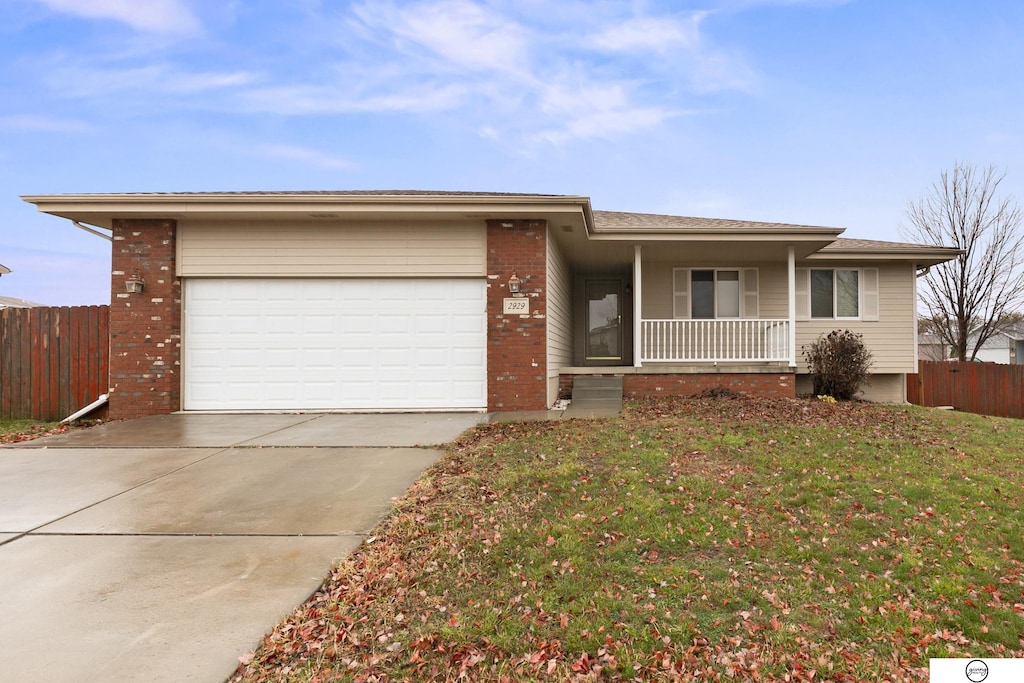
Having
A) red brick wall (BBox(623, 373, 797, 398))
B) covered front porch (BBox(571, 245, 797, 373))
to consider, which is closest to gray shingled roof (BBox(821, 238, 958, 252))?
covered front porch (BBox(571, 245, 797, 373))

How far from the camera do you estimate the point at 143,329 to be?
932 centimetres

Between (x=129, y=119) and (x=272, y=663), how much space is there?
22.3 m

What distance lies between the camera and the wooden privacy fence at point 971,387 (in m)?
13.7

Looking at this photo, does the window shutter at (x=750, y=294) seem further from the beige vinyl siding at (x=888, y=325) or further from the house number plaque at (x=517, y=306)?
the house number plaque at (x=517, y=306)

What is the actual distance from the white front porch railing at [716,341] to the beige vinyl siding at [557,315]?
1.67m

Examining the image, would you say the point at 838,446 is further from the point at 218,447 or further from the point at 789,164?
the point at 789,164

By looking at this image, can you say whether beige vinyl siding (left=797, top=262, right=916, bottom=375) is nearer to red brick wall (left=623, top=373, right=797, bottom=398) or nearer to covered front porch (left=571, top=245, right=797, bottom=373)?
covered front porch (left=571, top=245, right=797, bottom=373)

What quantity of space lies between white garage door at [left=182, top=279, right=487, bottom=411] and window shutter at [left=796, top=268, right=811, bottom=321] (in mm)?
7914

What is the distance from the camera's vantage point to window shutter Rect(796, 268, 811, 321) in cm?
1289

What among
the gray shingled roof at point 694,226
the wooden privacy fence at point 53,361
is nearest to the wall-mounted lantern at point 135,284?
the wooden privacy fence at point 53,361

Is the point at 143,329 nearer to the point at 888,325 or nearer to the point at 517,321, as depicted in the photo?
the point at 517,321

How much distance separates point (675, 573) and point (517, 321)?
6.45m

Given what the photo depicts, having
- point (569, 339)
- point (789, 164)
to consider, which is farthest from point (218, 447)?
point (789, 164)

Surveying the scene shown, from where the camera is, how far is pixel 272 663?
232cm
